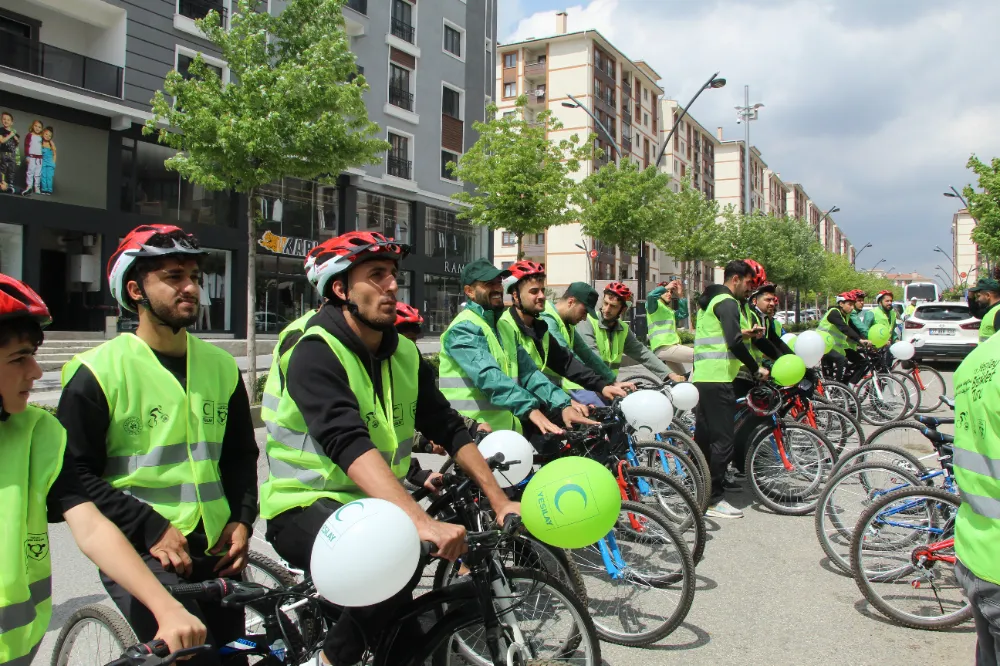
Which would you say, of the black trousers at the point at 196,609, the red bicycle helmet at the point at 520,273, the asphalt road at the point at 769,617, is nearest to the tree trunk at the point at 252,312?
the asphalt road at the point at 769,617

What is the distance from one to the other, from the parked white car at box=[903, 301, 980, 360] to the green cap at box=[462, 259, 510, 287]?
16831mm

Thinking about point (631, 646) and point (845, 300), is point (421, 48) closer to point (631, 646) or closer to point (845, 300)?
point (845, 300)

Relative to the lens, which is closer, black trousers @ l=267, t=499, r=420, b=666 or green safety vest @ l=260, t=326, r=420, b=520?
black trousers @ l=267, t=499, r=420, b=666

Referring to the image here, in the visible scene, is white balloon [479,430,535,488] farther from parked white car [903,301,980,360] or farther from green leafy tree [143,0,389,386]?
parked white car [903,301,980,360]

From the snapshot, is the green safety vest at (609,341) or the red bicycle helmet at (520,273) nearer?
the red bicycle helmet at (520,273)

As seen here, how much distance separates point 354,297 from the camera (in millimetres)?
2789

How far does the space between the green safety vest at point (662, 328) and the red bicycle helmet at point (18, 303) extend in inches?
332

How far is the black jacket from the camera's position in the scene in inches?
99.0

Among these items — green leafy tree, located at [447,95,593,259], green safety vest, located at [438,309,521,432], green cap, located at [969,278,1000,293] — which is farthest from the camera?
green leafy tree, located at [447,95,593,259]

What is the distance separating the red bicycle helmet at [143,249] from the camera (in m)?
2.56

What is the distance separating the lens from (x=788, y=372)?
6832 millimetres

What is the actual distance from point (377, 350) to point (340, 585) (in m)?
0.98

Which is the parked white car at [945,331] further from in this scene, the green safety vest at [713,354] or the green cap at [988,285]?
the green safety vest at [713,354]

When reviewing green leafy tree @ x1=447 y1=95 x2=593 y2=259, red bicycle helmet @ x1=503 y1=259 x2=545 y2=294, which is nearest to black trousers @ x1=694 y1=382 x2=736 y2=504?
red bicycle helmet @ x1=503 y1=259 x2=545 y2=294
